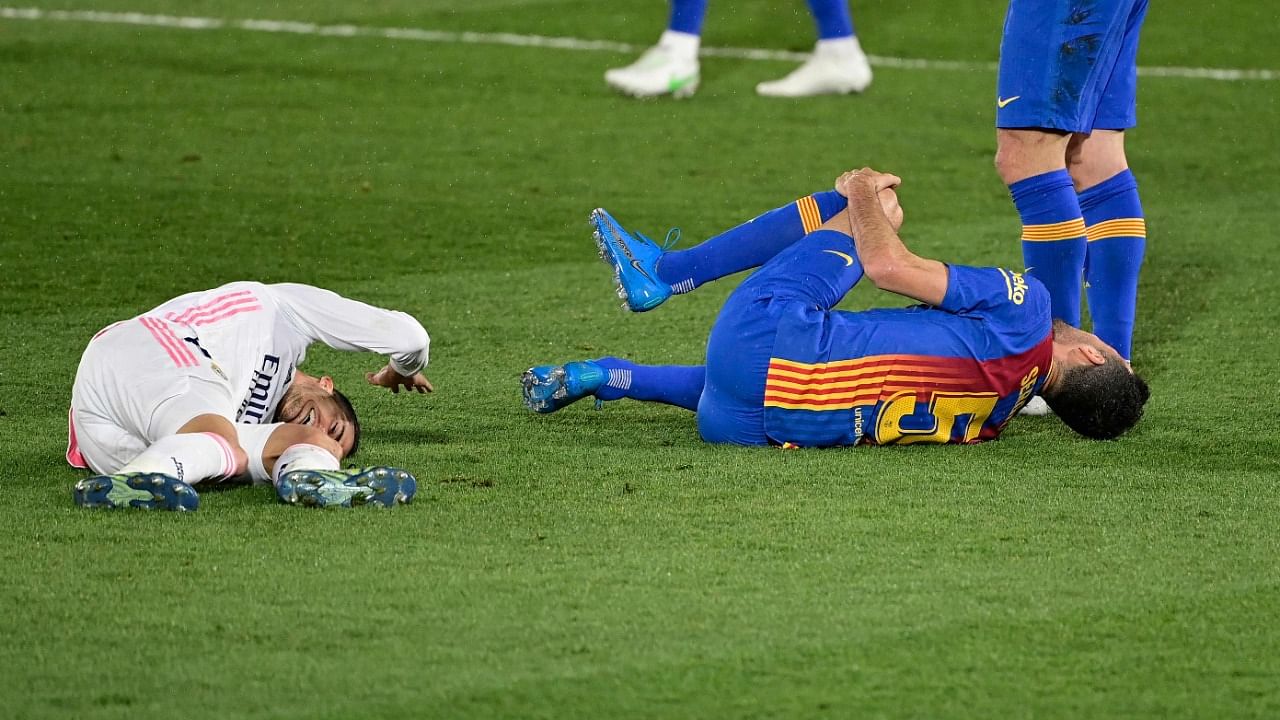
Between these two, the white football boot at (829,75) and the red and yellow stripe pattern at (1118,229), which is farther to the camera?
the white football boot at (829,75)

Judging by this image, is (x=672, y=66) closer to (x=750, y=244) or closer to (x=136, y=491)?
(x=750, y=244)

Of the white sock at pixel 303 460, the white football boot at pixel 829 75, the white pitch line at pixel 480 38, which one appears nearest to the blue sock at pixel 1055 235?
the white sock at pixel 303 460

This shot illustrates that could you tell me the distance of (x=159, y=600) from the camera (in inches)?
110

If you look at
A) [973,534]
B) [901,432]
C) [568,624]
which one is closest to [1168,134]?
[901,432]

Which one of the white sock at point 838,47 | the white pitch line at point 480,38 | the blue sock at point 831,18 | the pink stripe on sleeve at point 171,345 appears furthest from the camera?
the white pitch line at point 480,38

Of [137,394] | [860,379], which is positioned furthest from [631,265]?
[137,394]

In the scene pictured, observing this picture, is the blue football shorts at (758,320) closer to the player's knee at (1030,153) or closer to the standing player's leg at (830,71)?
the player's knee at (1030,153)

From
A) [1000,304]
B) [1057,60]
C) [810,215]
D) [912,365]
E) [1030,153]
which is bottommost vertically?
[912,365]

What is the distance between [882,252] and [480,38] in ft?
20.5

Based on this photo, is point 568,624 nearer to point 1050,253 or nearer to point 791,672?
point 791,672

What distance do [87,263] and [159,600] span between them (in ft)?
9.98

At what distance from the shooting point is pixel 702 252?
13.3ft

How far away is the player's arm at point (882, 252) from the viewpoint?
3.68 meters

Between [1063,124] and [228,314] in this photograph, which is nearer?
[228,314]
